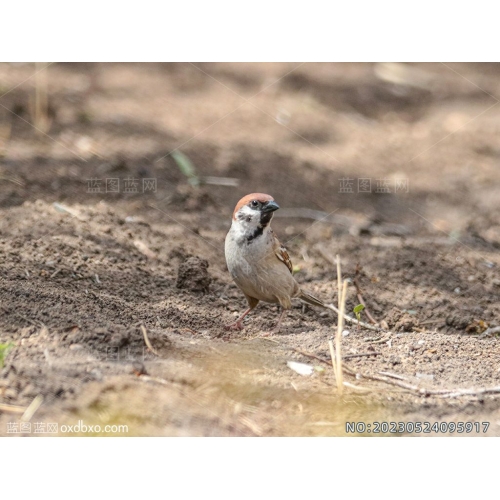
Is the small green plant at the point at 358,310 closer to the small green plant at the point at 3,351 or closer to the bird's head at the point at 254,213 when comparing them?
the bird's head at the point at 254,213

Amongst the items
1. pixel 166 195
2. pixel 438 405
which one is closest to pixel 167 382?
pixel 438 405

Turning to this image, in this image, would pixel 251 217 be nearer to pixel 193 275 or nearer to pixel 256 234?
pixel 256 234

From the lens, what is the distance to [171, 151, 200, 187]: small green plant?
777 centimetres

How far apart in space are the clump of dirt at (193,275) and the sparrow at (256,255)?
261 millimetres

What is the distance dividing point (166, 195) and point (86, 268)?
6.54 ft

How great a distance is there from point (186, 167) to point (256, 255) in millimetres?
2838

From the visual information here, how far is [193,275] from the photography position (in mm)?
5582

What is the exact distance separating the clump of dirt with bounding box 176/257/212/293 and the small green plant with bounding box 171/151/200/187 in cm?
225

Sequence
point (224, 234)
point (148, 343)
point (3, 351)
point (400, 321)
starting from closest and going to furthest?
point (3, 351)
point (148, 343)
point (400, 321)
point (224, 234)

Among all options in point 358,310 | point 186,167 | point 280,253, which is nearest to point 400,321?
point 358,310

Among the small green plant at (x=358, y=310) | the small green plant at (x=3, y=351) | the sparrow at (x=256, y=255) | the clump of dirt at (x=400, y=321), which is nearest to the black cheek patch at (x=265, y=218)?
the sparrow at (x=256, y=255)

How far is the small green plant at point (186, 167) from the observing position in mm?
7774

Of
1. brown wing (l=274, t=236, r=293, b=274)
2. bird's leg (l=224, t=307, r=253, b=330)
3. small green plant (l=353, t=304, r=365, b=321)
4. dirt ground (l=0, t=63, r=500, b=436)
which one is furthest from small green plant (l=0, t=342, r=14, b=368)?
small green plant (l=353, t=304, r=365, b=321)

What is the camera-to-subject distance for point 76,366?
3979 mm
